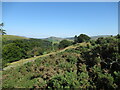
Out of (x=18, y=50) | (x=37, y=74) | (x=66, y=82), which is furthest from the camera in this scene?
(x=18, y=50)

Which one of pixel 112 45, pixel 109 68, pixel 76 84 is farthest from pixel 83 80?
pixel 112 45

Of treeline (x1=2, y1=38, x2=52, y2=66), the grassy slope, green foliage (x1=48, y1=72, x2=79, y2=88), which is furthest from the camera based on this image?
treeline (x1=2, y1=38, x2=52, y2=66)

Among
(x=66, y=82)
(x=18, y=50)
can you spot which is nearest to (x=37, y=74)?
(x=66, y=82)

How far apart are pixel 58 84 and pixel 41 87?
3.05ft

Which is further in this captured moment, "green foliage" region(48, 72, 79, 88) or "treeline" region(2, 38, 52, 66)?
"treeline" region(2, 38, 52, 66)

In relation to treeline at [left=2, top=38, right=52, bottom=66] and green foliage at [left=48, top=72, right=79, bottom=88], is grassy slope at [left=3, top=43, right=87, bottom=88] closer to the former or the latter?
green foliage at [left=48, top=72, right=79, bottom=88]

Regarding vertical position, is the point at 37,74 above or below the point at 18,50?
above

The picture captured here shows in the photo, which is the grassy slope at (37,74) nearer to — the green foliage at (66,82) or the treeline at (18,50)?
the green foliage at (66,82)

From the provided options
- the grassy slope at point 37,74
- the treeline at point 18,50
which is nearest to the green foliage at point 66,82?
the grassy slope at point 37,74

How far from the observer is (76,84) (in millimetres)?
3996

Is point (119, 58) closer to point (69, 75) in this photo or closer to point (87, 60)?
point (87, 60)

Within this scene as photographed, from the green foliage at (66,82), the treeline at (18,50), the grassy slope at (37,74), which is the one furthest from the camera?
the treeline at (18,50)

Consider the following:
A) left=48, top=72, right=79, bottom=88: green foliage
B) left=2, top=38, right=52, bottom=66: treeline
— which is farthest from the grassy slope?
left=2, top=38, right=52, bottom=66: treeline

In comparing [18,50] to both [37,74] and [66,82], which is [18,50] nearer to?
[37,74]
